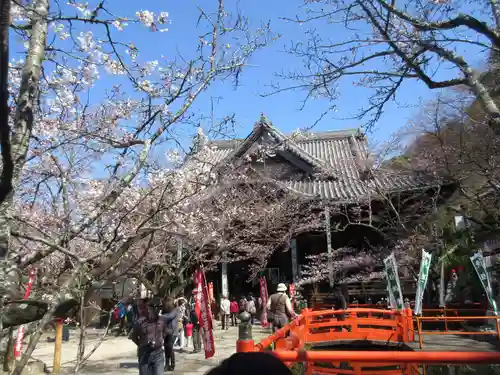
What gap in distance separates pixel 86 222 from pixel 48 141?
2097 mm

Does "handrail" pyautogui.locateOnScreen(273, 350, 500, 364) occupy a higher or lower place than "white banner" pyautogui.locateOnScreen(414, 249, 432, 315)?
lower

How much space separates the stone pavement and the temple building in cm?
426

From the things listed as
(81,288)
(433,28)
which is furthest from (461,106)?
(81,288)

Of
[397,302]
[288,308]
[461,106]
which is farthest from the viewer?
[461,106]

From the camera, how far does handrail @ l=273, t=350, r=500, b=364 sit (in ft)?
8.96

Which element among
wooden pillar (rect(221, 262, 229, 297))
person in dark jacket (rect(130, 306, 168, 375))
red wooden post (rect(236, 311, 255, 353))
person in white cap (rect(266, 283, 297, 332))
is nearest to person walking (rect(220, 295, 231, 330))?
wooden pillar (rect(221, 262, 229, 297))

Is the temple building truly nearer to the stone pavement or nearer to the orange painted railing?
the stone pavement

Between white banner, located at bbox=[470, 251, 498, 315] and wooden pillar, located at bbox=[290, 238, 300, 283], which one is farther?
wooden pillar, located at bbox=[290, 238, 300, 283]

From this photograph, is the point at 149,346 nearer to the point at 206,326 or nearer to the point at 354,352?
the point at 206,326

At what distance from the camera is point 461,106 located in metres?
12.6

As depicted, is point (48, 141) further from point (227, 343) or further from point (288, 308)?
point (227, 343)

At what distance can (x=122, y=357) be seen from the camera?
12312 millimetres

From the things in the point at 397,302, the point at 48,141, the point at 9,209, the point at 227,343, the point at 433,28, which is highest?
the point at 433,28

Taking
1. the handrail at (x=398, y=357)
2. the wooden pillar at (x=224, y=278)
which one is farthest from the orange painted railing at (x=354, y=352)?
the wooden pillar at (x=224, y=278)
